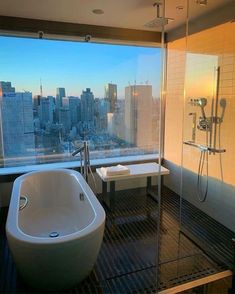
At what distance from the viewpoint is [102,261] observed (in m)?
2.37

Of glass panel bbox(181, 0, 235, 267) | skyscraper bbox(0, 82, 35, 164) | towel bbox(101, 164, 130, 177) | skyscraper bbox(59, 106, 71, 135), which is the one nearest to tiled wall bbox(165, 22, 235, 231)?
glass panel bbox(181, 0, 235, 267)

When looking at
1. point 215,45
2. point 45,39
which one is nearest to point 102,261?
point 215,45

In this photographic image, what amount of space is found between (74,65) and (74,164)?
1.44 metres

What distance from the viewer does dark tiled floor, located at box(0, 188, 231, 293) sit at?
2.07 metres

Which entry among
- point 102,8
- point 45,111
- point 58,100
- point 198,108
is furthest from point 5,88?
point 198,108

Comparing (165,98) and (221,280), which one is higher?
(165,98)

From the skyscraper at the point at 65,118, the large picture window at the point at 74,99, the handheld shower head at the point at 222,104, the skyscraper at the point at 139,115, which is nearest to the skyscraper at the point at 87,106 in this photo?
the large picture window at the point at 74,99

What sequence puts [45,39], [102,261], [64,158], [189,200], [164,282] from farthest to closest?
[64,158] → [45,39] → [189,200] → [102,261] → [164,282]

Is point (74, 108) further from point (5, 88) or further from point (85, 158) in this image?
point (5, 88)

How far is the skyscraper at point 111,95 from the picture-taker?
3920 mm

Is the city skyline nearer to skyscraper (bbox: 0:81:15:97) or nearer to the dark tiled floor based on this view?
skyscraper (bbox: 0:81:15:97)

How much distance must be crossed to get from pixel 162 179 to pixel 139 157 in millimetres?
693

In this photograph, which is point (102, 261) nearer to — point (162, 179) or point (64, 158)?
point (162, 179)

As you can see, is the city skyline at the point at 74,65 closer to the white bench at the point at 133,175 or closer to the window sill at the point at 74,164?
the window sill at the point at 74,164
